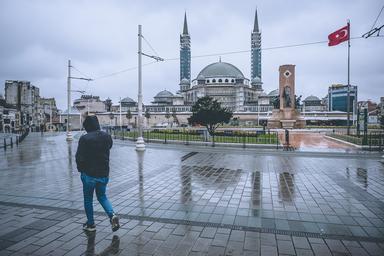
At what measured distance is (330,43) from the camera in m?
20.0

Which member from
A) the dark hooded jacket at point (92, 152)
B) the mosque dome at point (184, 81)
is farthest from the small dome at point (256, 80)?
the dark hooded jacket at point (92, 152)

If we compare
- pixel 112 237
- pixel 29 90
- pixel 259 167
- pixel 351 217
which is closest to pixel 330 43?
pixel 259 167

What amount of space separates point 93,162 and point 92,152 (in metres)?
0.17

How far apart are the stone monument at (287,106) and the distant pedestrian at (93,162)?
44.8 meters

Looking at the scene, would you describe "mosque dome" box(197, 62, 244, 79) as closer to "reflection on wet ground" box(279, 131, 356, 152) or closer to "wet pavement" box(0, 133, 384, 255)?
"reflection on wet ground" box(279, 131, 356, 152)

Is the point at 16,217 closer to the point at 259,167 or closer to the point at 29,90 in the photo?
the point at 259,167

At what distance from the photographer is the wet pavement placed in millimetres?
4020

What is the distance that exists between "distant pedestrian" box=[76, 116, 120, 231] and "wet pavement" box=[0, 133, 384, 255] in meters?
0.44

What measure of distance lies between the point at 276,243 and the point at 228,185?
3697mm

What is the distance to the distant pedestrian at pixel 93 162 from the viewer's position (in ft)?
14.1

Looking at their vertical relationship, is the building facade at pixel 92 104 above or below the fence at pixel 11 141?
Answer: above

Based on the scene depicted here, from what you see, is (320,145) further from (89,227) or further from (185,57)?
(185,57)

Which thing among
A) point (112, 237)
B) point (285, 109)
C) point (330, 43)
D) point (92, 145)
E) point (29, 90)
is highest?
point (29, 90)

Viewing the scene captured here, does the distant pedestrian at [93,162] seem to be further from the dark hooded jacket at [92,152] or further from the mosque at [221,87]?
the mosque at [221,87]
